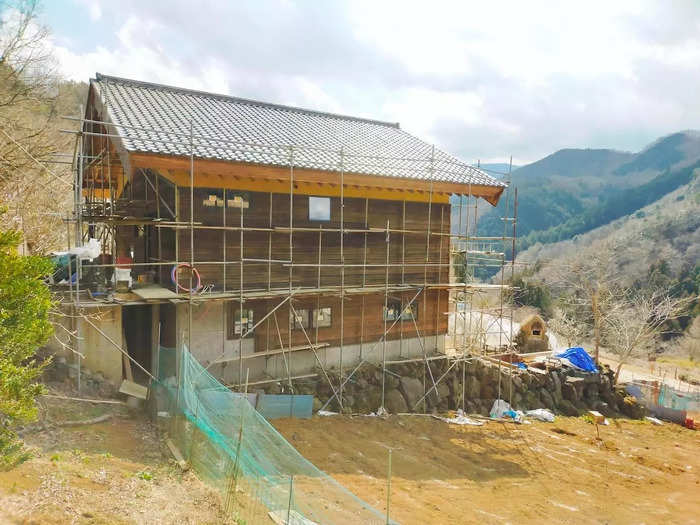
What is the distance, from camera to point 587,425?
15.5 metres

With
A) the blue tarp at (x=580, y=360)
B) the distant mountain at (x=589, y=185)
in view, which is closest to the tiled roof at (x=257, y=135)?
the blue tarp at (x=580, y=360)

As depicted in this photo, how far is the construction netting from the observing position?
6215mm

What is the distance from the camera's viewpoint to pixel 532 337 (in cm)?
2541

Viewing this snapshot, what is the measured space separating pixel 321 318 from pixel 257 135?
5.69 m

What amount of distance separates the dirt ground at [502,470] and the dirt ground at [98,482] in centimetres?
317

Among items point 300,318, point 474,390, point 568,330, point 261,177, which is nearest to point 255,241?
point 261,177

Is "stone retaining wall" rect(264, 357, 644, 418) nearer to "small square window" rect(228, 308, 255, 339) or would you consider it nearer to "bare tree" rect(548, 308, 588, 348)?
"small square window" rect(228, 308, 255, 339)

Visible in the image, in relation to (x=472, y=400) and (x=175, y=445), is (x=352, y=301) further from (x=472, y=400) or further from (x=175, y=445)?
(x=175, y=445)

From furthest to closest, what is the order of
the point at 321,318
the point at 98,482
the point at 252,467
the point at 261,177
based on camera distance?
1. the point at 321,318
2. the point at 261,177
3. the point at 98,482
4. the point at 252,467

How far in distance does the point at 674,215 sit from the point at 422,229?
50.9m

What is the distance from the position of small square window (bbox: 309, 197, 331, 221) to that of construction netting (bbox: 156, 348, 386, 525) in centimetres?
635

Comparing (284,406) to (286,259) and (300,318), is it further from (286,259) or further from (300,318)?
(286,259)

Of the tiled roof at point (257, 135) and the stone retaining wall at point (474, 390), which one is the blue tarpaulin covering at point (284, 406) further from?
the tiled roof at point (257, 135)

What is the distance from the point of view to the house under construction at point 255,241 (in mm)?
10984
